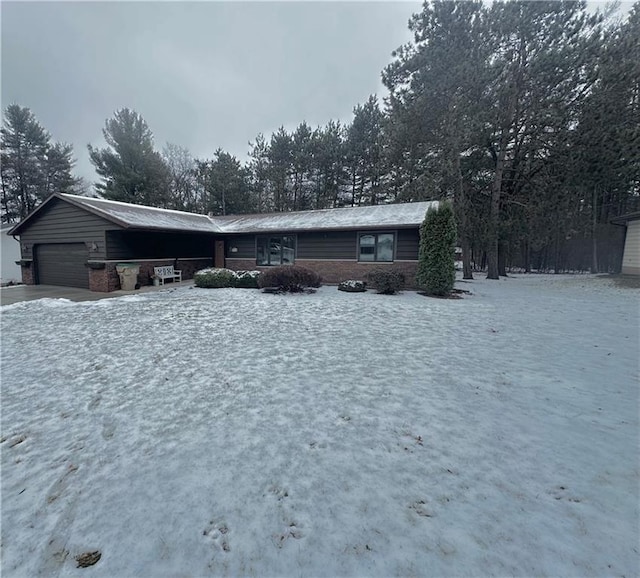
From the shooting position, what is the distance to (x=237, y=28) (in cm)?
1526

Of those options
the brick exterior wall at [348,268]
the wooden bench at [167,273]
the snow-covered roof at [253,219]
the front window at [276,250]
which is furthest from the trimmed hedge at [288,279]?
the wooden bench at [167,273]

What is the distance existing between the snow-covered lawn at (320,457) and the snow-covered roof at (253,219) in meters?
7.66

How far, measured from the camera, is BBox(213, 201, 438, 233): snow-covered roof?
12383 mm

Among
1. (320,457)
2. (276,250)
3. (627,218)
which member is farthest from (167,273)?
(627,218)

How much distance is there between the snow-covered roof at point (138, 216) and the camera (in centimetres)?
1095

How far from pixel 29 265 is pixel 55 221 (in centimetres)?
288

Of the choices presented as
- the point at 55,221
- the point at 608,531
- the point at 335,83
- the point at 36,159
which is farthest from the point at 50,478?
the point at 36,159

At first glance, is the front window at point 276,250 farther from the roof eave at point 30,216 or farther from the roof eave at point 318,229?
the roof eave at point 30,216

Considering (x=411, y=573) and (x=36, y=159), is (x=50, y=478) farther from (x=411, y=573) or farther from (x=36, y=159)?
(x=36, y=159)

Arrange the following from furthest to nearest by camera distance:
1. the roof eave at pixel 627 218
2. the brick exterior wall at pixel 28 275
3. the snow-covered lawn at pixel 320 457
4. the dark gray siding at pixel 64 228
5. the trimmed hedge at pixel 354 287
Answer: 1. the roof eave at pixel 627 218
2. the brick exterior wall at pixel 28 275
3. the dark gray siding at pixel 64 228
4. the trimmed hedge at pixel 354 287
5. the snow-covered lawn at pixel 320 457

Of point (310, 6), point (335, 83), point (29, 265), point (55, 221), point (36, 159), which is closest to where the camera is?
point (55, 221)

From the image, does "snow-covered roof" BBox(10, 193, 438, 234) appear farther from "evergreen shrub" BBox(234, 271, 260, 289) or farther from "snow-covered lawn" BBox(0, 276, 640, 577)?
"snow-covered lawn" BBox(0, 276, 640, 577)

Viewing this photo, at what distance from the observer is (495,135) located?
642 inches

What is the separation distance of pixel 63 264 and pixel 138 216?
4.05 meters
